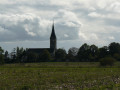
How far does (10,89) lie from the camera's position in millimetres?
15469

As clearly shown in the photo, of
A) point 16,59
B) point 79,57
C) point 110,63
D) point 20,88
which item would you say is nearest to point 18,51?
point 16,59

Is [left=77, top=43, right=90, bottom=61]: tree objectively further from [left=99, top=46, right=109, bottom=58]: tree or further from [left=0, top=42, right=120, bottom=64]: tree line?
[left=99, top=46, right=109, bottom=58]: tree

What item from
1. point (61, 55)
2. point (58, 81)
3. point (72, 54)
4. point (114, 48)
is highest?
point (114, 48)

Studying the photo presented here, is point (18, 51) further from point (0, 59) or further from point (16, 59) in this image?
point (0, 59)

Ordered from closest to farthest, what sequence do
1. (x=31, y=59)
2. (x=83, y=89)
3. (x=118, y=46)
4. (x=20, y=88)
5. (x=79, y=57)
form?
(x=83, y=89), (x=20, y=88), (x=118, y=46), (x=79, y=57), (x=31, y=59)

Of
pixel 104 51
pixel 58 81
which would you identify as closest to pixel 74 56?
pixel 104 51

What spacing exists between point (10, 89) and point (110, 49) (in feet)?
413

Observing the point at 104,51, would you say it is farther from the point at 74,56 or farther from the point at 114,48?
the point at 74,56

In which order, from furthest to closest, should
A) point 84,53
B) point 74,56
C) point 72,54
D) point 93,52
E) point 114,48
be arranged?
point 72,54
point 74,56
point 93,52
point 84,53
point 114,48

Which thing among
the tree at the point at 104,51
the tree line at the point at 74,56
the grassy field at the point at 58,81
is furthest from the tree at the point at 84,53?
the grassy field at the point at 58,81

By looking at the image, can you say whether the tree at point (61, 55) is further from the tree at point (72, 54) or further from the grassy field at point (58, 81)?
the grassy field at point (58, 81)

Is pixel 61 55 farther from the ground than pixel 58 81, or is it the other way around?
pixel 61 55

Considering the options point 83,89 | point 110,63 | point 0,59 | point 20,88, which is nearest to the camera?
point 83,89

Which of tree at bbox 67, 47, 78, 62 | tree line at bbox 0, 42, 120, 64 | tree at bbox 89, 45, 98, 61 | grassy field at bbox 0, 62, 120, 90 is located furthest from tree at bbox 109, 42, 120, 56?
grassy field at bbox 0, 62, 120, 90
